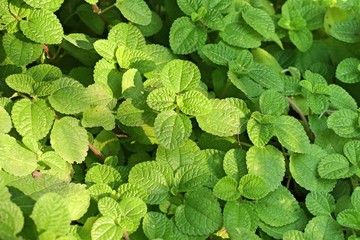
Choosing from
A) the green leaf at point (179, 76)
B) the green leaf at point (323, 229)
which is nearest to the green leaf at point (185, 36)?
the green leaf at point (179, 76)

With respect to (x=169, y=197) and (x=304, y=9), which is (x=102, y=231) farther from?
(x=304, y=9)

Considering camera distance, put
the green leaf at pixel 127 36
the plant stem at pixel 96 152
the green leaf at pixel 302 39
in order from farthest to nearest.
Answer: the green leaf at pixel 302 39 → the green leaf at pixel 127 36 → the plant stem at pixel 96 152

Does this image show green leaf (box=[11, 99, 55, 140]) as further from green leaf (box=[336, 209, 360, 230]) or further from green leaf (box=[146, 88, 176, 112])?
green leaf (box=[336, 209, 360, 230])

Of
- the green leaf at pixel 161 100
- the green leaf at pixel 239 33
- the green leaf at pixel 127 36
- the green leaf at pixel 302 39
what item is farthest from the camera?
the green leaf at pixel 302 39

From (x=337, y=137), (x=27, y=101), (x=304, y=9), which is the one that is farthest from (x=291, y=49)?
(x=27, y=101)

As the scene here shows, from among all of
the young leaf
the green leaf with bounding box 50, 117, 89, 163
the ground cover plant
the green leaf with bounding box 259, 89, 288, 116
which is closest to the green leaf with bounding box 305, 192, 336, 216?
the ground cover plant

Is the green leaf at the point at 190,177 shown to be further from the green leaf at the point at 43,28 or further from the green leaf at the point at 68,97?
the green leaf at the point at 43,28

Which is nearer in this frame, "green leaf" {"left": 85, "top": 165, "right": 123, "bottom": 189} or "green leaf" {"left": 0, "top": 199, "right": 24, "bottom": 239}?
"green leaf" {"left": 0, "top": 199, "right": 24, "bottom": 239}

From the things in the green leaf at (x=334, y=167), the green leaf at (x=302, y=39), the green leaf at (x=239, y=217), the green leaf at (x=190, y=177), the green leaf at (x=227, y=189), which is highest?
the green leaf at (x=302, y=39)
